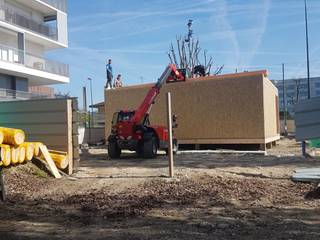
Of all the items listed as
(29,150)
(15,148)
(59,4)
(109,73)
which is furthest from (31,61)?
(15,148)

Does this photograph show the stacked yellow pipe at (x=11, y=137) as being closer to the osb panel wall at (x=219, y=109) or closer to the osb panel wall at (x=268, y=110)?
the osb panel wall at (x=219, y=109)

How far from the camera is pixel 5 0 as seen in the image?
124 ft

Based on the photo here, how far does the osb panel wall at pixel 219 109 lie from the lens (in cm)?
2158

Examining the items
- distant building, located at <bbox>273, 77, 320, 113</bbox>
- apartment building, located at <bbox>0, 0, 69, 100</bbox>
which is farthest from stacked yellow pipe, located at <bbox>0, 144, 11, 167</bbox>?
distant building, located at <bbox>273, 77, 320, 113</bbox>

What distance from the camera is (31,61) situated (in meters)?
40.6

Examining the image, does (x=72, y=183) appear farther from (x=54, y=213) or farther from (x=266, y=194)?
(x=266, y=194)

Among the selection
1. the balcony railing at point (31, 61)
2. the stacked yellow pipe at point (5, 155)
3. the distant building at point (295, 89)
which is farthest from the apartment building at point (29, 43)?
the distant building at point (295, 89)

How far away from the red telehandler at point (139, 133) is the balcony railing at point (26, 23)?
72.2 feet

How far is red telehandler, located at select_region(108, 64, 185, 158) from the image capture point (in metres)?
18.0

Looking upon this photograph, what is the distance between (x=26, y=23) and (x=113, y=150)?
2539cm

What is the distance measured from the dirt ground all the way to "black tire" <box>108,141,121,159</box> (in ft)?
18.8

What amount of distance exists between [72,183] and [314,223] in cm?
595

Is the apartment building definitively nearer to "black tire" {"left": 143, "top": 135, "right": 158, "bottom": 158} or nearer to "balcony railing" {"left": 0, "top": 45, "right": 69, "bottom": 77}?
"balcony railing" {"left": 0, "top": 45, "right": 69, "bottom": 77}

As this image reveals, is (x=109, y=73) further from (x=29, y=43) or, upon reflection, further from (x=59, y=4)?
(x=59, y=4)
